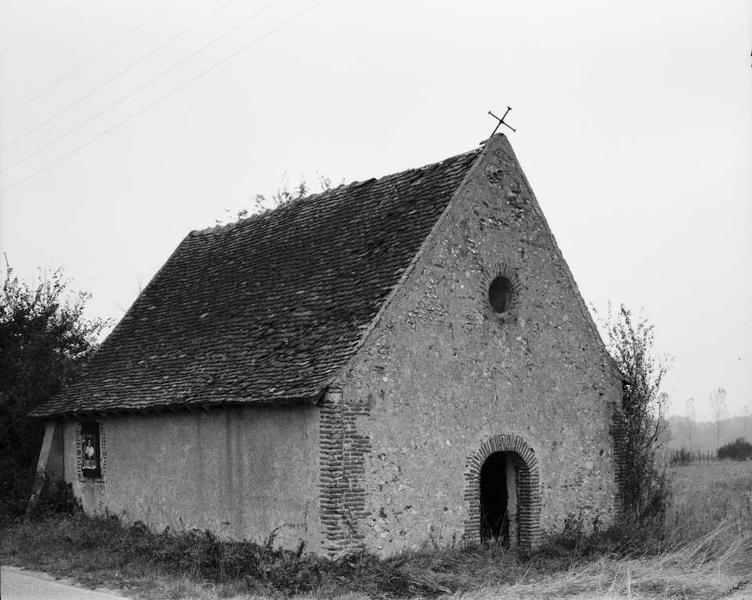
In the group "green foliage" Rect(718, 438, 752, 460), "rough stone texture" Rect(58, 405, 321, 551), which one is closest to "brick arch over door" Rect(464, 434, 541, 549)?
"rough stone texture" Rect(58, 405, 321, 551)

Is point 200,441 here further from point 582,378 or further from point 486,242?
point 582,378

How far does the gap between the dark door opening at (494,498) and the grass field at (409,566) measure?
43.1 inches

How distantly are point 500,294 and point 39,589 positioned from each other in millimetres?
9062

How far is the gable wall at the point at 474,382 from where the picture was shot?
46.5 feet

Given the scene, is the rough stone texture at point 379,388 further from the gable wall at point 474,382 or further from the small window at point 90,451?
the small window at point 90,451

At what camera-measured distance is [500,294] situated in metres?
16.9

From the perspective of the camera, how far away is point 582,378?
17.6m

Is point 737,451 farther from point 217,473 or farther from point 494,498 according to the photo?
point 217,473

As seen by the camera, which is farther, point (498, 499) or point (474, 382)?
point (498, 499)

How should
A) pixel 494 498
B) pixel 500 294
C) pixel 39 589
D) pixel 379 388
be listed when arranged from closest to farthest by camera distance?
pixel 39 589 < pixel 379 388 < pixel 500 294 < pixel 494 498

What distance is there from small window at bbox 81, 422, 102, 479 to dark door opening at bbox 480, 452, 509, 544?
25.7 feet

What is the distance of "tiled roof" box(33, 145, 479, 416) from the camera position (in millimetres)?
14906

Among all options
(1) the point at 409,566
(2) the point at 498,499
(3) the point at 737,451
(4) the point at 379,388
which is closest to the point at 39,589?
(1) the point at 409,566

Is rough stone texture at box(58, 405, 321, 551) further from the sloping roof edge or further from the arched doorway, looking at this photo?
the arched doorway
